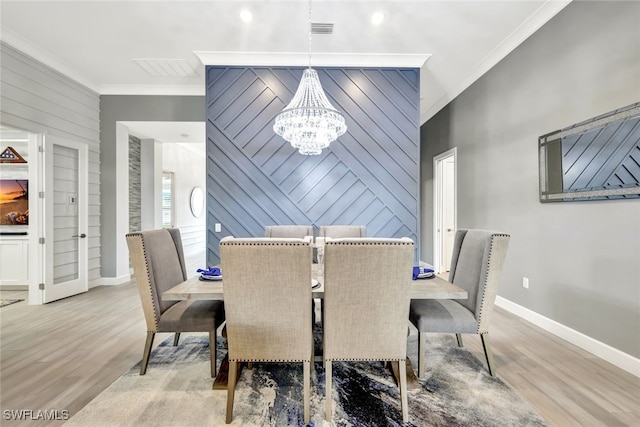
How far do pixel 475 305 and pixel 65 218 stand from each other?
5.00 m

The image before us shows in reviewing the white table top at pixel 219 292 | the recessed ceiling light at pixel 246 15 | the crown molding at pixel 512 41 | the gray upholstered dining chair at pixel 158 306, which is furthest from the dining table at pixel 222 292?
the crown molding at pixel 512 41

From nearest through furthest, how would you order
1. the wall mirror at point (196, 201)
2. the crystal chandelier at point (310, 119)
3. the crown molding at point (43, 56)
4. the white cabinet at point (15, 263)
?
the crystal chandelier at point (310, 119) → the crown molding at point (43, 56) → the white cabinet at point (15, 263) → the wall mirror at point (196, 201)

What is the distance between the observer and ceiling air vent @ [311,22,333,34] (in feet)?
9.58

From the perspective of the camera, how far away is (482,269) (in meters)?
1.90

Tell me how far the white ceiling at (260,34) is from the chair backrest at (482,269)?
2.28 metres

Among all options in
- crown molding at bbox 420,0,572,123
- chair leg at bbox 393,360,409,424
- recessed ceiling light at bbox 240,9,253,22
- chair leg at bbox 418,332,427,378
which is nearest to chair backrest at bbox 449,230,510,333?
chair leg at bbox 418,332,427,378

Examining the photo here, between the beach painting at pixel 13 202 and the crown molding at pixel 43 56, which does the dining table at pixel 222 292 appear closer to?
the crown molding at pixel 43 56

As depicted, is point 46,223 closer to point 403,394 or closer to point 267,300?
point 267,300

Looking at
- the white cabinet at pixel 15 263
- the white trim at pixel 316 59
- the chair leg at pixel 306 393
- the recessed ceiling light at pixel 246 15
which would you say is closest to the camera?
the chair leg at pixel 306 393

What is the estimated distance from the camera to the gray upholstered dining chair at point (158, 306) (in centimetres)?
188

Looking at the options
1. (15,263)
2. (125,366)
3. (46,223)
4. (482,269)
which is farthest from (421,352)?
(15,263)

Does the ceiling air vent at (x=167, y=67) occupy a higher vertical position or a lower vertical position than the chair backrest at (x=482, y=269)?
higher

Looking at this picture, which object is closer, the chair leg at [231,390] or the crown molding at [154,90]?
the chair leg at [231,390]

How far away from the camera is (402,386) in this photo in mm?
1549
